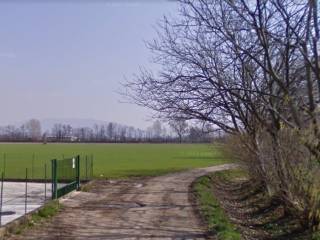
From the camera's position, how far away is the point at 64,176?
81.2 ft

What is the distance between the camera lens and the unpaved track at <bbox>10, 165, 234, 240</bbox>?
43.3ft

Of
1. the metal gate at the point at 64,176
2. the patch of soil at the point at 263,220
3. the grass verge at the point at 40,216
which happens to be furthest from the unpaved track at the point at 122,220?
the patch of soil at the point at 263,220

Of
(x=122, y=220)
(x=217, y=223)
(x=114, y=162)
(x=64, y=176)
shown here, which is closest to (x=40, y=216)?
(x=122, y=220)

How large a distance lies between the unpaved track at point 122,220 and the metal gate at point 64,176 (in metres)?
0.57

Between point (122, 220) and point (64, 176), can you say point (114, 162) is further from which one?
point (122, 220)

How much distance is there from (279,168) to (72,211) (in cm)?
751

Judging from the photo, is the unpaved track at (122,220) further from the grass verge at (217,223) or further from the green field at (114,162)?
the green field at (114,162)

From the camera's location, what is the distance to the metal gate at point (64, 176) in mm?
21933

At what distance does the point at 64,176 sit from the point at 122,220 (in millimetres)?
9414

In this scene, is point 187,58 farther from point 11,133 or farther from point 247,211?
point 11,133

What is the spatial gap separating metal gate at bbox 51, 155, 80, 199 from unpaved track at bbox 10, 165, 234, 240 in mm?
568

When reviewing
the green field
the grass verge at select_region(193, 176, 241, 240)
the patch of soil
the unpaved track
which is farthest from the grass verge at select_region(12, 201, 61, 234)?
the green field

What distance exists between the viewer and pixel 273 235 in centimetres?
1439

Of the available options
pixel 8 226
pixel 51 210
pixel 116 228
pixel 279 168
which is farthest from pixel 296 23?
pixel 51 210
